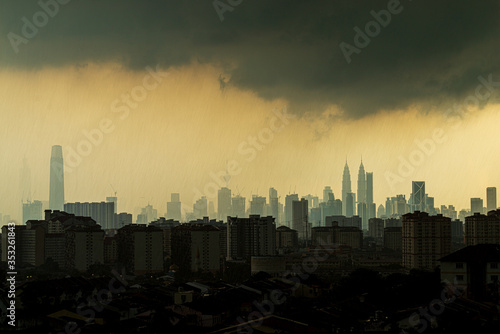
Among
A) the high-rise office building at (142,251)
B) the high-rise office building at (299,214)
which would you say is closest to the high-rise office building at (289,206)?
the high-rise office building at (299,214)

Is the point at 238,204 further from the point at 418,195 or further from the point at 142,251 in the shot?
the point at 142,251

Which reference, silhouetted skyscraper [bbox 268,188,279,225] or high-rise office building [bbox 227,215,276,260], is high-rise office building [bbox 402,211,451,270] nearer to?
high-rise office building [bbox 227,215,276,260]

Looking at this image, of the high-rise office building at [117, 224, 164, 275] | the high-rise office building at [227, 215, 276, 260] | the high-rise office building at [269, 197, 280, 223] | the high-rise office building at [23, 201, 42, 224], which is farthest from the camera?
the high-rise office building at [269, 197, 280, 223]

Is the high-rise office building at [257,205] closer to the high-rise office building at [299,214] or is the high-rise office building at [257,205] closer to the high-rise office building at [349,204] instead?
the high-rise office building at [299,214]

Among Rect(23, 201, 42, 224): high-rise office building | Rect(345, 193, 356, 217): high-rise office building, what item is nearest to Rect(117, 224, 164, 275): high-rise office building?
Rect(23, 201, 42, 224): high-rise office building

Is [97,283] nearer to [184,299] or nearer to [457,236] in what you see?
[184,299]

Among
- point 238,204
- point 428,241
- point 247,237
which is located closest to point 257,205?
point 238,204

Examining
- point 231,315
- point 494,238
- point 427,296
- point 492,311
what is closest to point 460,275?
point 427,296
